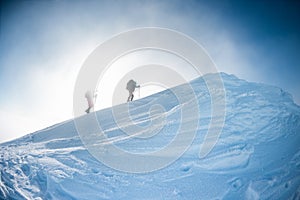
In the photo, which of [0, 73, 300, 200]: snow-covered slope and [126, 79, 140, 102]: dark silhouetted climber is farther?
[126, 79, 140, 102]: dark silhouetted climber

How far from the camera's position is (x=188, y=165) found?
7.78m

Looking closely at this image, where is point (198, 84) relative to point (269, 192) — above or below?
above

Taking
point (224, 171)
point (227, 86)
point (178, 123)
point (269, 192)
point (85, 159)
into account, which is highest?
point (227, 86)

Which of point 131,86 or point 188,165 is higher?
point 131,86

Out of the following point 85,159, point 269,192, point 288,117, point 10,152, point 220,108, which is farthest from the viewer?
point 220,108

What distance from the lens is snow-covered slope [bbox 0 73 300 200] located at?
675 cm

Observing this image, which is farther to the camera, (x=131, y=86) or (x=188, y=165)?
(x=131, y=86)

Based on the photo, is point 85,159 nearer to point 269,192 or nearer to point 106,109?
point 106,109

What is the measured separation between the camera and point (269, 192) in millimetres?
6578

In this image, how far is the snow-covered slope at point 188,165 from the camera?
22.1ft

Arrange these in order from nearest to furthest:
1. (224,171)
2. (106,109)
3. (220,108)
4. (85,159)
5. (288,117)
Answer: (224,171) < (85,159) < (288,117) < (220,108) < (106,109)

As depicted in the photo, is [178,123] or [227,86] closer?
[178,123]

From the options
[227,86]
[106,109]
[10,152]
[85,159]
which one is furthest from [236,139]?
[10,152]

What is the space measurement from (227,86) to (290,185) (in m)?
6.40
